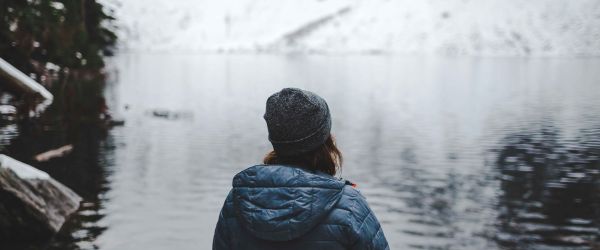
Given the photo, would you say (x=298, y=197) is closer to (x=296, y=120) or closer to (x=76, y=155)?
(x=296, y=120)

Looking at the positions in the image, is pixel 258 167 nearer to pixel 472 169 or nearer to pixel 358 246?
pixel 358 246

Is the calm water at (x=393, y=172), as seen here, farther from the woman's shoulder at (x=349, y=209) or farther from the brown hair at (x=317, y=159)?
the woman's shoulder at (x=349, y=209)

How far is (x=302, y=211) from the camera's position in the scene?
2.97 metres

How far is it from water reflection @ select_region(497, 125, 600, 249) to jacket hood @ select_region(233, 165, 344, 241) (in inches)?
425

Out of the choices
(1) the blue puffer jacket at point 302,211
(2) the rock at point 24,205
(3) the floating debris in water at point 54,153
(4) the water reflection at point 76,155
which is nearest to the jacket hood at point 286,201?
(1) the blue puffer jacket at point 302,211

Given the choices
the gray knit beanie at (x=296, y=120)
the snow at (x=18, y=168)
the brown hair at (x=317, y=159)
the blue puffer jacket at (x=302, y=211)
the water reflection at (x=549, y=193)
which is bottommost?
the water reflection at (x=549, y=193)

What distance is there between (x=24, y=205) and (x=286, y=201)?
32.5 feet

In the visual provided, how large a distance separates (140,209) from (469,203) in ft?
28.5

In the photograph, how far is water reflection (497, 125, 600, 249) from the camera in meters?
13.3

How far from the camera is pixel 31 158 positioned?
20531 millimetres

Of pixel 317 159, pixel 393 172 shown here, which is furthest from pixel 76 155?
pixel 317 159

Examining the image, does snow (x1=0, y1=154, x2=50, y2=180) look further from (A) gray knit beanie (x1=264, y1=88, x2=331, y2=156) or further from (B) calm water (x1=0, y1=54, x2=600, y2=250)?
(A) gray knit beanie (x1=264, y1=88, x2=331, y2=156)

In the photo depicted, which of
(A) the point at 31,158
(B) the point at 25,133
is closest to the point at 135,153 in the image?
(A) the point at 31,158

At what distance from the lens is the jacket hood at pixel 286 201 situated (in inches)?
117
